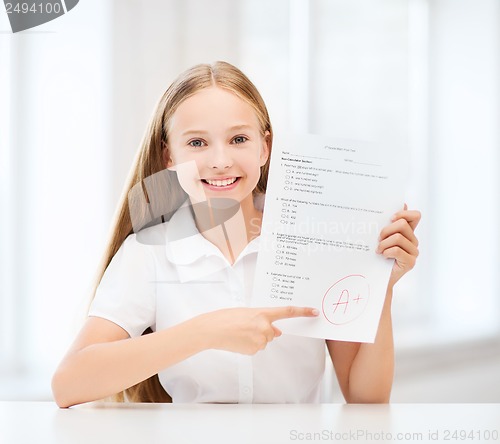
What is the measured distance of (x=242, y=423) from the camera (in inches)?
29.7

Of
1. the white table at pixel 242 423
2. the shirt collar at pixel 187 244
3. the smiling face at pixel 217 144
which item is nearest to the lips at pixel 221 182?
the smiling face at pixel 217 144

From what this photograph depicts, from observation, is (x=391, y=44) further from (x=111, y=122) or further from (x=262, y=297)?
(x=262, y=297)

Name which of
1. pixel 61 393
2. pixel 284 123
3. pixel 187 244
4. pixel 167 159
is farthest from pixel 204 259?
pixel 284 123

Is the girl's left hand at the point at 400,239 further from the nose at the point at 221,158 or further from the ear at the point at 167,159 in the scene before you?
the ear at the point at 167,159

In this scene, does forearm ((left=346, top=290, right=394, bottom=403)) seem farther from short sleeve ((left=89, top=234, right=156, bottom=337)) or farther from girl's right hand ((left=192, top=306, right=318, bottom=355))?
short sleeve ((left=89, top=234, right=156, bottom=337))

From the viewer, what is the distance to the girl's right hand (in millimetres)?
826

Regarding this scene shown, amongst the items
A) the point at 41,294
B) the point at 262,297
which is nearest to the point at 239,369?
the point at 262,297

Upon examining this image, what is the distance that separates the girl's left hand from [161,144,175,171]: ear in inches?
14.0

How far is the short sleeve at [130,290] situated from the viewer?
943 mm

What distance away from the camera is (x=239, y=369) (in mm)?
983

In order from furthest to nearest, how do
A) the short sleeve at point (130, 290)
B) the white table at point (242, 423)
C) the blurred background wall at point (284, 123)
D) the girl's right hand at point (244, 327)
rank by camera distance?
the blurred background wall at point (284, 123)
the short sleeve at point (130, 290)
the girl's right hand at point (244, 327)
the white table at point (242, 423)

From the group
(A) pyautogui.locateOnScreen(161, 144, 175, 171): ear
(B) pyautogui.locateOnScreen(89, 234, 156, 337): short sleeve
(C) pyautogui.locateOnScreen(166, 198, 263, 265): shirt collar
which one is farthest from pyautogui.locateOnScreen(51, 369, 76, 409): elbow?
(A) pyautogui.locateOnScreen(161, 144, 175, 171): ear

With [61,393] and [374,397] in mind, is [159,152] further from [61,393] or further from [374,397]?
[374,397]

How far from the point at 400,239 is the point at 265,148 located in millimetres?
286
